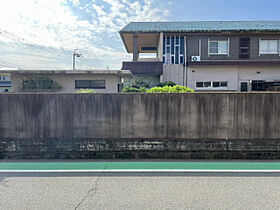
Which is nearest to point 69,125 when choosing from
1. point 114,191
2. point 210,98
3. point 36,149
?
point 36,149

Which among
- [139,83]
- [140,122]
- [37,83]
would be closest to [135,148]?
[140,122]

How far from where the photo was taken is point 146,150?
4.73 meters

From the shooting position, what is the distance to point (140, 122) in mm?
4918

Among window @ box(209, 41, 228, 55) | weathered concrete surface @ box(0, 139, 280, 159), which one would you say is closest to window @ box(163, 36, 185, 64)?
window @ box(209, 41, 228, 55)

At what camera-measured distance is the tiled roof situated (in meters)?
13.8

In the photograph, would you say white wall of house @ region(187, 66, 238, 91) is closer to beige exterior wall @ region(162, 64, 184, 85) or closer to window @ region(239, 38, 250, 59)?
beige exterior wall @ region(162, 64, 184, 85)

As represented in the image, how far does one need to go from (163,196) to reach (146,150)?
1865 millimetres

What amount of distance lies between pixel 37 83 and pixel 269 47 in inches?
758

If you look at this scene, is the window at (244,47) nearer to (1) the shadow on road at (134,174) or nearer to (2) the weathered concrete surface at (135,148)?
(2) the weathered concrete surface at (135,148)

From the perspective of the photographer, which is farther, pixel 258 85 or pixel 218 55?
pixel 218 55

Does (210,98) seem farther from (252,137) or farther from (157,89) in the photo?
(157,89)

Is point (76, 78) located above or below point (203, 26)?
below

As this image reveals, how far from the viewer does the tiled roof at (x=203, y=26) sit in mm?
13844

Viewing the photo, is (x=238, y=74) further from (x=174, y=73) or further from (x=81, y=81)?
(x=81, y=81)
